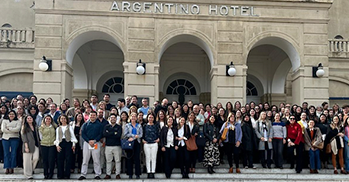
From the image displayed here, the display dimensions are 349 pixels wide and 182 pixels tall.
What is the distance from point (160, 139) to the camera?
9.02 meters

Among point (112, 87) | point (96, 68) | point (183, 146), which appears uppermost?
point (96, 68)

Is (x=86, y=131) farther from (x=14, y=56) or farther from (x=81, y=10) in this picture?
(x=14, y=56)

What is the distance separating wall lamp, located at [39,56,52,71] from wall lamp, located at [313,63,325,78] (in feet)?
33.8

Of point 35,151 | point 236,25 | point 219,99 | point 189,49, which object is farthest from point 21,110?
point 189,49

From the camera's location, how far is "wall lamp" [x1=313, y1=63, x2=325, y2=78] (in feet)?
42.6

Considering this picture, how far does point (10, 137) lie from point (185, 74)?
35.5 ft

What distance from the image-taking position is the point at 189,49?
Result: 1738cm

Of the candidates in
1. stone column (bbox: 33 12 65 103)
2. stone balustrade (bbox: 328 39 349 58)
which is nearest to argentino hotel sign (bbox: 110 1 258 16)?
stone column (bbox: 33 12 65 103)

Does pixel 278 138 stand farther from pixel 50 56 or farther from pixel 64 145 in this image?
pixel 50 56

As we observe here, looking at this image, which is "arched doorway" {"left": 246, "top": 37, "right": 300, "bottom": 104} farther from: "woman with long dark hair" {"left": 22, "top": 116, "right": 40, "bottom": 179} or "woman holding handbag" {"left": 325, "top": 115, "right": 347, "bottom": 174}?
"woman with long dark hair" {"left": 22, "top": 116, "right": 40, "bottom": 179}

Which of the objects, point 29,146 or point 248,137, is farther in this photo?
point 248,137

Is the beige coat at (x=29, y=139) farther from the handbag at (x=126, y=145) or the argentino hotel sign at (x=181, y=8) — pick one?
the argentino hotel sign at (x=181, y=8)

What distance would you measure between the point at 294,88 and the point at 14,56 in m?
13.3

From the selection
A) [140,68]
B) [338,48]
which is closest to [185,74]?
[140,68]
